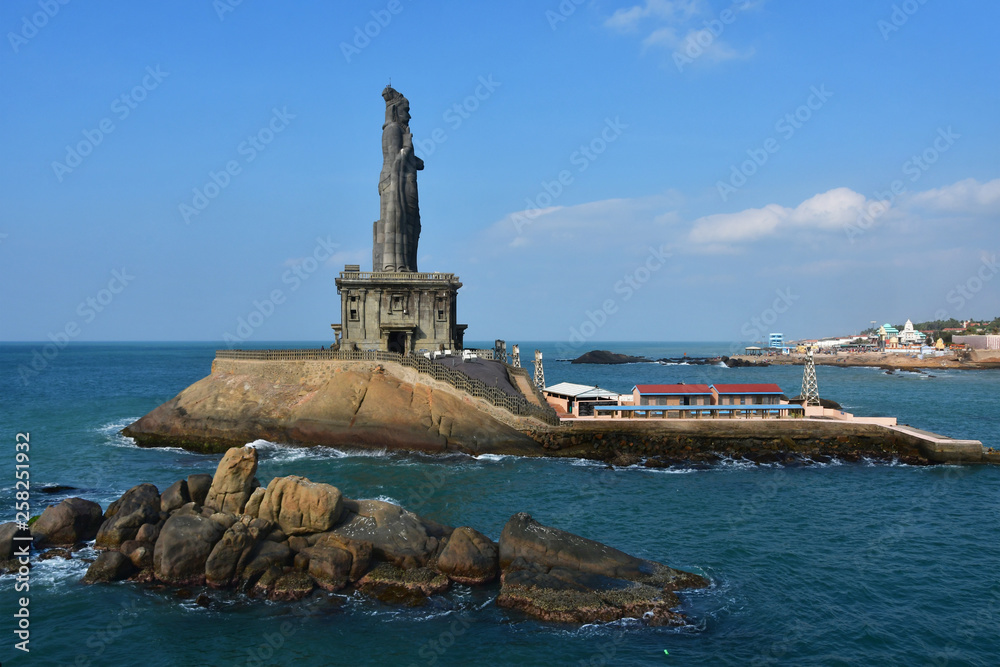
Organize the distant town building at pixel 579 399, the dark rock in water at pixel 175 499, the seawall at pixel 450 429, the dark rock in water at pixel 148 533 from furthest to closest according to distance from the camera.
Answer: the distant town building at pixel 579 399
the seawall at pixel 450 429
the dark rock in water at pixel 175 499
the dark rock in water at pixel 148 533

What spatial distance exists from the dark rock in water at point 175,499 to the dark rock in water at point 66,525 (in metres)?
3.09

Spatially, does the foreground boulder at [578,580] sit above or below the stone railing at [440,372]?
below

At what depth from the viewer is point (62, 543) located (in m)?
22.3

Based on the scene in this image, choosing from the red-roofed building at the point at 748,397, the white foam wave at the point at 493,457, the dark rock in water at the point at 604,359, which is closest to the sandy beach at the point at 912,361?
the dark rock in water at the point at 604,359

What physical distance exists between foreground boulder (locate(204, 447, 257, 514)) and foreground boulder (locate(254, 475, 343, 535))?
0.97m

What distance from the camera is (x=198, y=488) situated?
22703mm

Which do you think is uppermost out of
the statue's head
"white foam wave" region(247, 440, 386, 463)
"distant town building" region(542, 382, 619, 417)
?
the statue's head

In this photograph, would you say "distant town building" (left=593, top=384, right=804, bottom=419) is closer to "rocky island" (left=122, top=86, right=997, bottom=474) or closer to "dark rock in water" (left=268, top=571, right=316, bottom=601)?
Result: "rocky island" (left=122, top=86, right=997, bottom=474)

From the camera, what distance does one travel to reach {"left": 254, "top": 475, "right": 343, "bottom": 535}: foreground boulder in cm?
2069

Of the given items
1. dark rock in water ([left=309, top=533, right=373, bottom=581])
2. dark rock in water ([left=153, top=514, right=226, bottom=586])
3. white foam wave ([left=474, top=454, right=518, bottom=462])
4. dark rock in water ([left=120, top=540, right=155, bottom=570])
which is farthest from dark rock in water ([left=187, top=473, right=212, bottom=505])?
white foam wave ([left=474, top=454, right=518, bottom=462])

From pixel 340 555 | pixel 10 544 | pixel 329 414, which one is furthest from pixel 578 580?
pixel 329 414

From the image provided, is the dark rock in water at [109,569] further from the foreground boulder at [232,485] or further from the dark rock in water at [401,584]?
the dark rock in water at [401,584]

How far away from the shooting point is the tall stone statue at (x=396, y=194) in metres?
52.8

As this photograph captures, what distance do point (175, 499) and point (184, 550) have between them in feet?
11.4
